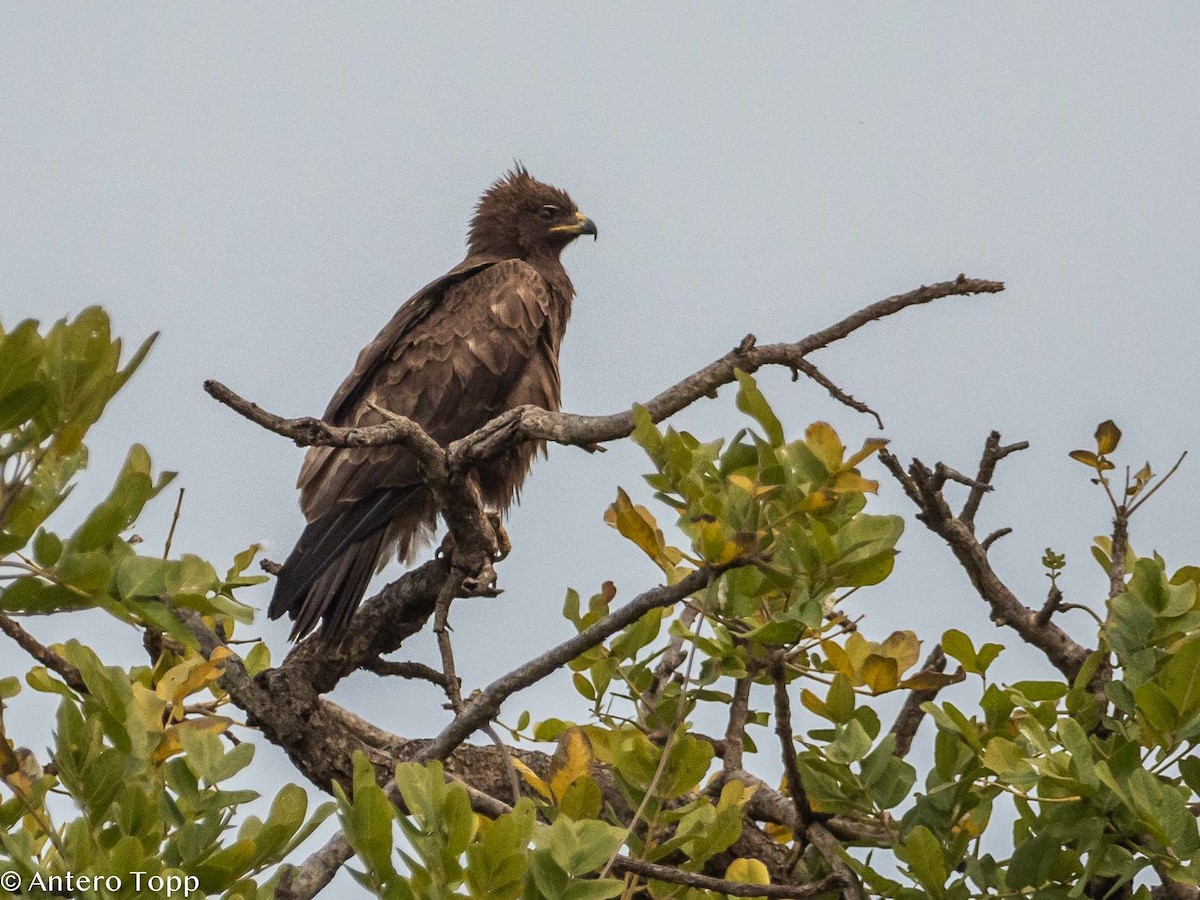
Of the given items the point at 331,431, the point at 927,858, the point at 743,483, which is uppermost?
the point at 331,431

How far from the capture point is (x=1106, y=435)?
4246 millimetres

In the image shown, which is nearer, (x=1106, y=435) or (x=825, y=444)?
(x=825, y=444)

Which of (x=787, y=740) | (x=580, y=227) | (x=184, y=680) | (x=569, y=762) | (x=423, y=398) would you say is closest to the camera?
(x=569, y=762)

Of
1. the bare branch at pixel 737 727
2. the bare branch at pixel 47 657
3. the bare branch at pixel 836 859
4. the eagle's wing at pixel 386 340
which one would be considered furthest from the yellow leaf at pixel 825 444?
the eagle's wing at pixel 386 340

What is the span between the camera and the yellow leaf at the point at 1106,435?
424 centimetres

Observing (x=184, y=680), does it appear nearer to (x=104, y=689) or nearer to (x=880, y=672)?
(x=104, y=689)

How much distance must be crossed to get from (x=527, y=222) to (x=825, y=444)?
5601 mm

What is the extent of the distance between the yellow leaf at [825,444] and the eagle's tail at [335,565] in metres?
2.67

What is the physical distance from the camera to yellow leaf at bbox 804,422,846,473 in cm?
336

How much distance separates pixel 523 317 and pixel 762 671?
3.70 meters

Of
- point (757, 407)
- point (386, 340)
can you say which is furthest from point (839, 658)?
point (386, 340)

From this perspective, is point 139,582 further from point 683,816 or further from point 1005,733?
point 1005,733

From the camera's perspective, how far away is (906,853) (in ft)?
Result: 11.6

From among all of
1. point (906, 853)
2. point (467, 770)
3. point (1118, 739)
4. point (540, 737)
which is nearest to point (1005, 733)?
point (1118, 739)
